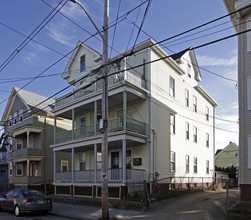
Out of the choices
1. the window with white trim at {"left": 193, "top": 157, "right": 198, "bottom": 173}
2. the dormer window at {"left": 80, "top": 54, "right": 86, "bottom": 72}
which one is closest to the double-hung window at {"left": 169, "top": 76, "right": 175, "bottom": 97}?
the window with white trim at {"left": 193, "top": 157, "right": 198, "bottom": 173}

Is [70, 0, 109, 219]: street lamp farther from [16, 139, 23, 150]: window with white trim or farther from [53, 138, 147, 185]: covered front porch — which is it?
[16, 139, 23, 150]: window with white trim

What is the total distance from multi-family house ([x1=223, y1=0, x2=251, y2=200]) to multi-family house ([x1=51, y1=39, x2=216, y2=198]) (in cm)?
502

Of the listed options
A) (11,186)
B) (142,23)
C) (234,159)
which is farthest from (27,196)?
(234,159)

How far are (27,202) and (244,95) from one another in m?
12.2

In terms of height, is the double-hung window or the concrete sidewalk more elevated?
the double-hung window

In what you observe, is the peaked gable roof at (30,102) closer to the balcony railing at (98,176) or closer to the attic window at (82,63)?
the attic window at (82,63)

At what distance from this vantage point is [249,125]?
13844 millimetres

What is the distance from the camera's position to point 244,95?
47.0 ft

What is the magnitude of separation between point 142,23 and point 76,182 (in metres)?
12.8

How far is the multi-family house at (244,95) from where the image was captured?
1352cm

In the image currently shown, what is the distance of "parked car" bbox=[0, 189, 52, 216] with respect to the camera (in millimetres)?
13906

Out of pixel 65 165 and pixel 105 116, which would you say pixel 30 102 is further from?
pixel 105 116

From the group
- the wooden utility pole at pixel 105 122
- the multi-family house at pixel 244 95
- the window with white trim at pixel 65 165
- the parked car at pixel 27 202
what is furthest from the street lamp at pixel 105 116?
the window with white trim at pixel 65 165

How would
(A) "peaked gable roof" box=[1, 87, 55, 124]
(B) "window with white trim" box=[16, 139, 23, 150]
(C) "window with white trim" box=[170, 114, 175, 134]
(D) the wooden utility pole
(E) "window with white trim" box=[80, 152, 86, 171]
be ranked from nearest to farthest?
(D) the wooden utility pole → (C) "window with white trim" box=[170, 114, 175, 134] → (E) "window with white trim" box=[80, 152, 86, 171] → (A) "peaked gable roof" box=[1, 87, 55, 124] → (B) "window with white trim" box=[16, 139, 23, 150]
